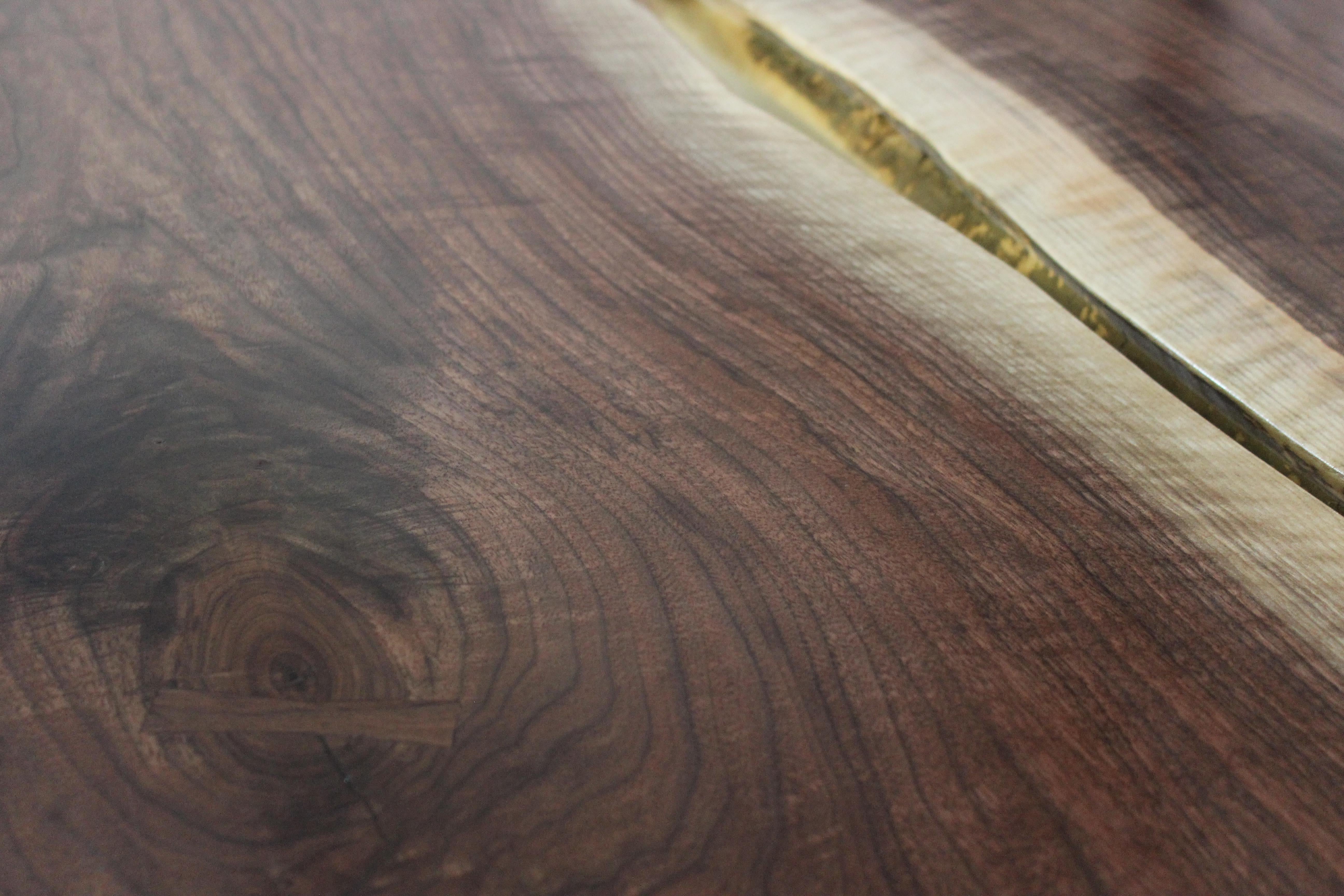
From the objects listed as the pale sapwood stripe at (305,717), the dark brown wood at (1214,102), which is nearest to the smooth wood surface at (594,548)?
the pale sapwood stripe at (305,717)

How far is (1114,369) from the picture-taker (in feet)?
1.82

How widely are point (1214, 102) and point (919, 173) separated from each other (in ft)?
0.57

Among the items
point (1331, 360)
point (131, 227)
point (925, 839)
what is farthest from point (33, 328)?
point (1331, 360)

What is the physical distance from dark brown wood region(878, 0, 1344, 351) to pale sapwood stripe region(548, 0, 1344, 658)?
0.10 feet

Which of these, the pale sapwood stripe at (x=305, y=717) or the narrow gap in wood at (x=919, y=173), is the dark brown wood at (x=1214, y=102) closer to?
the narrow gap in wood at (x=919, y=173)

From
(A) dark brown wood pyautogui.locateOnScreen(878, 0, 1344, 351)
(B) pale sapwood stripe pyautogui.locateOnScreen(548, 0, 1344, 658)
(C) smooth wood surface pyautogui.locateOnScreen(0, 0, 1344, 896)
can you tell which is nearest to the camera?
(C) smooth wood surface pyautogui.locateOnScreen(0, 0, 1344, 896)

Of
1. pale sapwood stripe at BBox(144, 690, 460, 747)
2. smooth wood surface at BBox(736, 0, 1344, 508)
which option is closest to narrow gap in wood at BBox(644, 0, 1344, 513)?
smooth wood surface at BBox(736, 0, 1344, 508)

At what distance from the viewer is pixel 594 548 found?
44cm

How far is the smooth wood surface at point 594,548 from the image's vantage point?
354 mm

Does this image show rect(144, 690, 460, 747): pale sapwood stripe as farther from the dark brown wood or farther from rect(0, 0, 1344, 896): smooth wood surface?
the dark brown wood

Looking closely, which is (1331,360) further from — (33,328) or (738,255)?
(33,328)

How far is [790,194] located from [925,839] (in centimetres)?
39

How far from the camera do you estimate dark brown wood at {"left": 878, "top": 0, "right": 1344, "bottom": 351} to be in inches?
23.6

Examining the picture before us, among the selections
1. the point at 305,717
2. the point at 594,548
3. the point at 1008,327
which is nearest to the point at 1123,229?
the point at 1008,327
